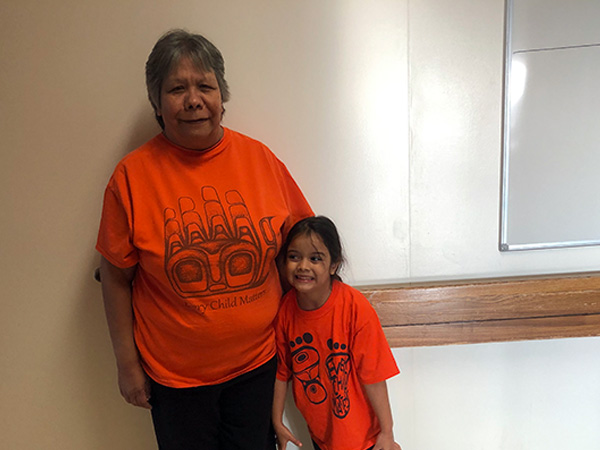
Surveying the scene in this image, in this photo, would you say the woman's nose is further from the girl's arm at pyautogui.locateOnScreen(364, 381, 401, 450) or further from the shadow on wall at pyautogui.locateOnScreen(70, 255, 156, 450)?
the girl's arm at pyautogui.locateOnScreen(364, 381, 401, 450)

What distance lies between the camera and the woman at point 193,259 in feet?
3.04

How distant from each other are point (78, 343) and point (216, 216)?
0.77m

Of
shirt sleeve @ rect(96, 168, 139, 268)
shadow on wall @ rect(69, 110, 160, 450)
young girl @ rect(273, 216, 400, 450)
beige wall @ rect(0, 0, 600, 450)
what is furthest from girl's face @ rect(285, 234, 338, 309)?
shadow on wall @ rect(69, 110, 160, 450)

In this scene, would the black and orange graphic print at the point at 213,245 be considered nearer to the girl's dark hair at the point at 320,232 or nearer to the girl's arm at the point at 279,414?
the girl's dark hair at the point at 320,232

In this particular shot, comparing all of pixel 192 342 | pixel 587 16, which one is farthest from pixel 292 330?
pixel 587 16

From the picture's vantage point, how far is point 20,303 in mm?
1280

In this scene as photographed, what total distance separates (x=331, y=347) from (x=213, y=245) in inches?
17.3

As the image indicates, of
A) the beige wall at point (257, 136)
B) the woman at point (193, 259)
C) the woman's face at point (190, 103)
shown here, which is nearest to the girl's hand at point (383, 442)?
the woman at point (193, 259)

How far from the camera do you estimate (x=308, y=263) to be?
1.03 metres

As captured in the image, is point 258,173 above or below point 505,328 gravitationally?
above

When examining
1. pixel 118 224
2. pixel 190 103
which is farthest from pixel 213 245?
pixel 190 103

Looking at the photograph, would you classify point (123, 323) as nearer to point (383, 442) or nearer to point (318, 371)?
point (318, 371)

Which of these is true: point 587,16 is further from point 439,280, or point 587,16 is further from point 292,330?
point 292,330

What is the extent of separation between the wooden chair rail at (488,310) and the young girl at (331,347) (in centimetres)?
20
